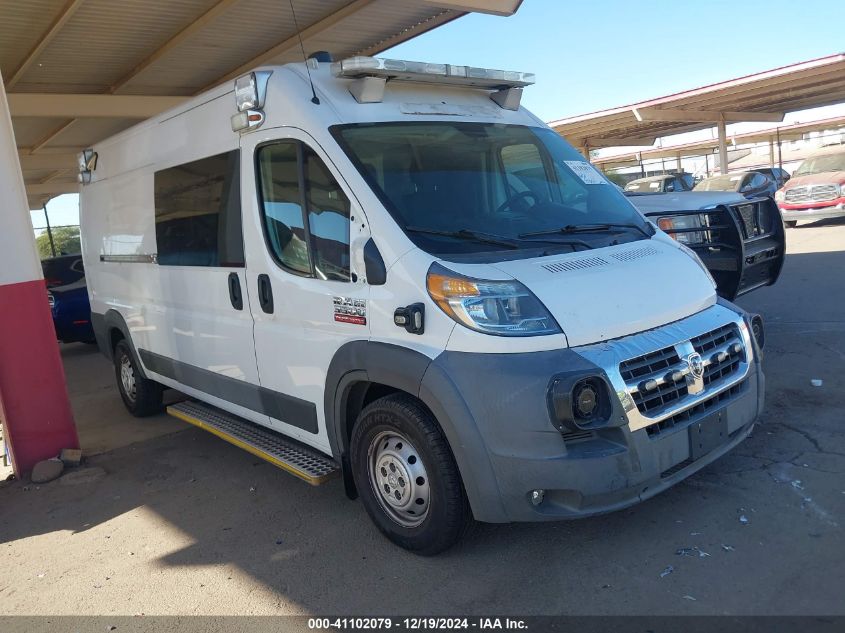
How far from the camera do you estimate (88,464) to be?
5672mm

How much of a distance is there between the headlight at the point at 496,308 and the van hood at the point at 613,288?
0.05m

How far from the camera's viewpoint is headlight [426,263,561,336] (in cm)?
321

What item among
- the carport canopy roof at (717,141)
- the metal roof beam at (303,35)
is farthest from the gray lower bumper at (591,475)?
the carport canopy roof at (717,141)

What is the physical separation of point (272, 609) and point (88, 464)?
2.97m

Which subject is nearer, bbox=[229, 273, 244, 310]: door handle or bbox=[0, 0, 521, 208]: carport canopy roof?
bbox=[229, 273, 244, 310]: door handle

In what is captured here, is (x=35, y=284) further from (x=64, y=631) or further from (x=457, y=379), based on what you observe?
(x=457, y=379)

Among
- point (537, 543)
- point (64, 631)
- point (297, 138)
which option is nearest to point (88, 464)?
point (64, 631)

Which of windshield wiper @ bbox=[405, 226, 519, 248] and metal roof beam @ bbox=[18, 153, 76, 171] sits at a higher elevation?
metal roof beam @ bbox=[18, 153, 76, 171]

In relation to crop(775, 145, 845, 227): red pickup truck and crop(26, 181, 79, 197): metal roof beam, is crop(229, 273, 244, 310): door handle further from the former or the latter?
crop(26, 181, 79, 197): metal roof beam

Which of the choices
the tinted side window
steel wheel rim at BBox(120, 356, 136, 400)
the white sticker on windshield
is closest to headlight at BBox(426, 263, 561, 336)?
the tinted side window

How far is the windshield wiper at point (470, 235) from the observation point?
3555mm

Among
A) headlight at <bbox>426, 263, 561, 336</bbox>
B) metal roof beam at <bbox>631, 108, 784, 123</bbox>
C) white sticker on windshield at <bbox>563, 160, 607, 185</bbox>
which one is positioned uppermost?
metal roof beam at <bbox>631, 108, 784, 123</bbox>

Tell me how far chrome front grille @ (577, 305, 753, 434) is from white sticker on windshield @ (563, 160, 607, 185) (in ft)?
3.86

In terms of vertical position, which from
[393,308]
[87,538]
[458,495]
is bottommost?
[87,538]
